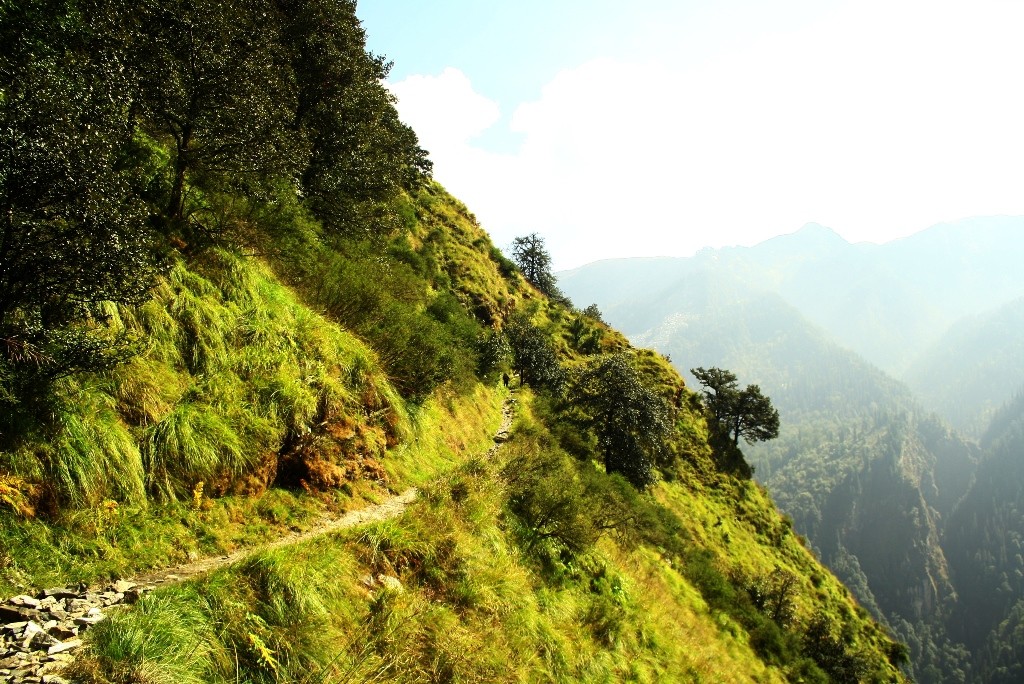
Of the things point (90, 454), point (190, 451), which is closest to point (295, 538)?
point (190, 451)

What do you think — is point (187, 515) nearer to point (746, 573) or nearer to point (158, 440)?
point (158, 440)

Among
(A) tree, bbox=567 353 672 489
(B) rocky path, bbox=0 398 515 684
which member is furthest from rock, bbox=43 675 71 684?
(A) tree, bbox=567 353 672 489

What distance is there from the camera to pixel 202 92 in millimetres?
10797

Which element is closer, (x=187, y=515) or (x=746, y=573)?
(x=187, y=515)

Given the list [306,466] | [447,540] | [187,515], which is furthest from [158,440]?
[447,540]

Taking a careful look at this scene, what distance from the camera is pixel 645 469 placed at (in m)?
28.1

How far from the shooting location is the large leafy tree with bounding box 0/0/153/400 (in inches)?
216

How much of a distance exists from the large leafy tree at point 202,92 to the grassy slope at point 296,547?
2.41 meters

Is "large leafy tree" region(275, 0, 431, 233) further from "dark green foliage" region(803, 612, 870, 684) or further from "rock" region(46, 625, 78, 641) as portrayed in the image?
"dark green foliage" region(803, 612, 870, 684)

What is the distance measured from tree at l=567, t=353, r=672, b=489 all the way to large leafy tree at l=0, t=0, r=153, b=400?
80.3 ft

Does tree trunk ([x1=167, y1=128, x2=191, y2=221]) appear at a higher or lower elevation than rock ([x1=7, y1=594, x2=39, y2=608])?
higher

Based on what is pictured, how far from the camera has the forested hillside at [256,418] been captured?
559 cm

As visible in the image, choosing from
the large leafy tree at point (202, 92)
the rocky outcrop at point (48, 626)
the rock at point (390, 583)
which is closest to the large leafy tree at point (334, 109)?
the large leafy tree at point (202, 92)

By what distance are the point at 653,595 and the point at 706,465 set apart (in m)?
28.8
